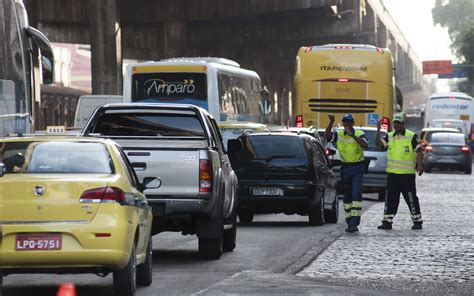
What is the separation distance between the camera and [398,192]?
2225 cm

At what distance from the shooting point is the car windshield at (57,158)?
12125mm

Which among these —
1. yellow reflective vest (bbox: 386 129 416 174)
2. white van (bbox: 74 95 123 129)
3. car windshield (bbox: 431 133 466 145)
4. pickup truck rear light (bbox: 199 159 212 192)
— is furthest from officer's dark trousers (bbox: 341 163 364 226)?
car windshield (bbox: 431 133 466 145)

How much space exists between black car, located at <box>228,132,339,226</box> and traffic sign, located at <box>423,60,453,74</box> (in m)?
98.8

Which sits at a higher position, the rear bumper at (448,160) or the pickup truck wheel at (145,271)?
the pickup truck wheel at (145,271)

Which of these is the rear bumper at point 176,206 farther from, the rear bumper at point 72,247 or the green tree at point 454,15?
the green tree at point 454,15

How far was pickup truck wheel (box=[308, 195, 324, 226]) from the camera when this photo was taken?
Answer: 75.7ft

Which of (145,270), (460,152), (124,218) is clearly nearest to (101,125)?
(145,270)

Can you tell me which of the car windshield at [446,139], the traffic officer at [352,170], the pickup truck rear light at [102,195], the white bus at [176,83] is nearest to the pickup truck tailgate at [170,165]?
the pickup truck rear light at [102,195]

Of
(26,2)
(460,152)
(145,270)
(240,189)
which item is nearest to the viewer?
(145,270)

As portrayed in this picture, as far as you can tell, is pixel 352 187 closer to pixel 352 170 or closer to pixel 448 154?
pixel 352 170

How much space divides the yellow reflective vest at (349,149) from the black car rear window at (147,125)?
4908mm

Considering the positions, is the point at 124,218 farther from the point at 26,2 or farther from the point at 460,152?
the point at 26,2

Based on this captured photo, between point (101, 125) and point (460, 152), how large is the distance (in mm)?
37952

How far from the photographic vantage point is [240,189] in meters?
23.2
